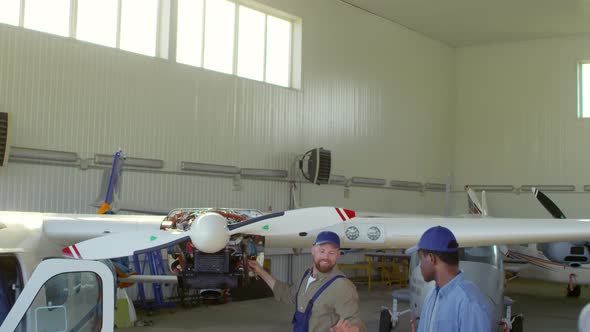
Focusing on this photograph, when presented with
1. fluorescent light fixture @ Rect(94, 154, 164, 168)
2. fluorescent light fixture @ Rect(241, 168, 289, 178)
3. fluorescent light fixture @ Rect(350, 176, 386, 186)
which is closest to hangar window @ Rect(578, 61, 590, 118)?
fluorescent light fixture @ Rect(350, 176, 386, 186)

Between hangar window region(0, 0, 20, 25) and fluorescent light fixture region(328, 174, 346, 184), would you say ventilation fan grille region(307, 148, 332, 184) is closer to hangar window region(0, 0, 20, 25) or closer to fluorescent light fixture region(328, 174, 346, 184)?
fluorescent light fixture region(328, 174, 346, 184)

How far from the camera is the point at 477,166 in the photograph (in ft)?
73.6

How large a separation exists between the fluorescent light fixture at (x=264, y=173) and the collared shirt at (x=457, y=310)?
12.7 meters

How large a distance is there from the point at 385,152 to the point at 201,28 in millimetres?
7906

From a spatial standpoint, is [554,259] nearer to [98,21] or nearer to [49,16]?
[98,21]

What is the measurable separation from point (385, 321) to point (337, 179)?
7.85 metres

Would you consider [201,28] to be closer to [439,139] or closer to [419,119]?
[419,119]

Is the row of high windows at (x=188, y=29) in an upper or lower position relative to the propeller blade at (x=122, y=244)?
upper

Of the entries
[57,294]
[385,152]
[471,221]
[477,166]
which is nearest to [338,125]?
[385,152]

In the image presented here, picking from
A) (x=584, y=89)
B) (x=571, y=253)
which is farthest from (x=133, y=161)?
(x=584, y=89)

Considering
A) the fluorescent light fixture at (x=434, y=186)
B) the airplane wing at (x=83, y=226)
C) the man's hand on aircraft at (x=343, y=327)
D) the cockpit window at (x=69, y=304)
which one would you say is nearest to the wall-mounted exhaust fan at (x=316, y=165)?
the fluorescent light fixture at (x=434, y=186)

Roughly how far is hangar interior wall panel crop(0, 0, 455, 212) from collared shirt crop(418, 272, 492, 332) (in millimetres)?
10465

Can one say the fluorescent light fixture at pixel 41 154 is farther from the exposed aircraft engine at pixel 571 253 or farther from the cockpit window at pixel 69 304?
the exposed aircraft engine at pixel 571 253

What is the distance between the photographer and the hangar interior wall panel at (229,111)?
12.0 m
